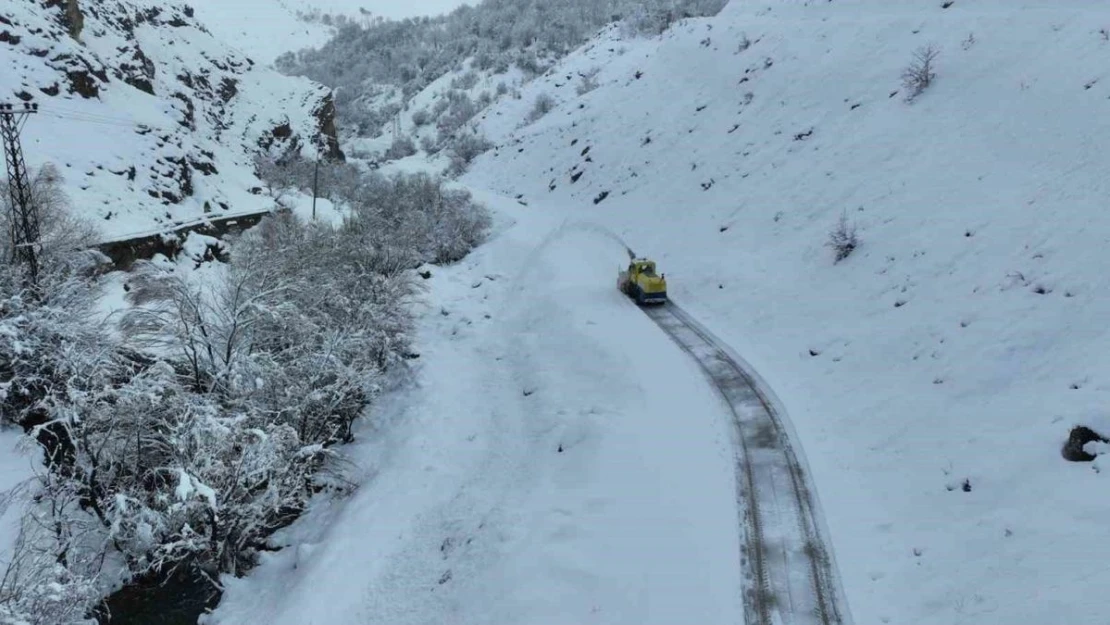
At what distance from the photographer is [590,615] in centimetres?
1189

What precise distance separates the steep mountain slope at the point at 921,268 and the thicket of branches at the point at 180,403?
45.6 feet

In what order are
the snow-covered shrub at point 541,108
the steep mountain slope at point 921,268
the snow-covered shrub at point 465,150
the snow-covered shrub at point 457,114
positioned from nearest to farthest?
the steep mountain slope at point 921,268, the snow-covered shrub at point 465,150, the snow-covered shrub at point 541,108, the snow-covered shrub at point 457,114

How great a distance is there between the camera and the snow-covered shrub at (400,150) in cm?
9400

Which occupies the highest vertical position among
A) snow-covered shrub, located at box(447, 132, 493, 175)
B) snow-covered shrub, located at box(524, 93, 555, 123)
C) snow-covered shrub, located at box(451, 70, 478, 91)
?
snow-covered shrub, located at box(451, 70, 478, 91)

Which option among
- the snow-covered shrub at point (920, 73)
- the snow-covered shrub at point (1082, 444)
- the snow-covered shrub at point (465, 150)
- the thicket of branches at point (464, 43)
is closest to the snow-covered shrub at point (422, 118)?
the thicket of branches at point (464, 43)

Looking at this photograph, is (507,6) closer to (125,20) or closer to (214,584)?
(125,20)

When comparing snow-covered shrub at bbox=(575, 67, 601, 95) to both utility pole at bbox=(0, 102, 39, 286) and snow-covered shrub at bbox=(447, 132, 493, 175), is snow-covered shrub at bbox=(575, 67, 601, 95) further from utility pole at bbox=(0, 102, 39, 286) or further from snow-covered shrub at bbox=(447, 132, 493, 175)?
utility pole at bbox=(0, 102, 39, 286)

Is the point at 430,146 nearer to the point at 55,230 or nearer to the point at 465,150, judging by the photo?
the point at 465,150

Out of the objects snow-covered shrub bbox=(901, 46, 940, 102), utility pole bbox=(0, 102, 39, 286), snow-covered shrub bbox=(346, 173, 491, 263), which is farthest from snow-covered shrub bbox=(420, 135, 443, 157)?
utility pole bbox=(0, 102, 39, 286)

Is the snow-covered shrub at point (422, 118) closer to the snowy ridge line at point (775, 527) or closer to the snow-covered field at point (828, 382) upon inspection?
the snow-covered field at point (828, 382)

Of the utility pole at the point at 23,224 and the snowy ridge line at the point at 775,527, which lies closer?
the snowy ridge line at the point at 775,527

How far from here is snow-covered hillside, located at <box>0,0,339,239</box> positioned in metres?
34.5

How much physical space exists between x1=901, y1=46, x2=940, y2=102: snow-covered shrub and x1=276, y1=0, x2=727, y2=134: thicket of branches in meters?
56.5

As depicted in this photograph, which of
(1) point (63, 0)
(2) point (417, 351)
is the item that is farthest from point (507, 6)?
(2) point (417, 351)
